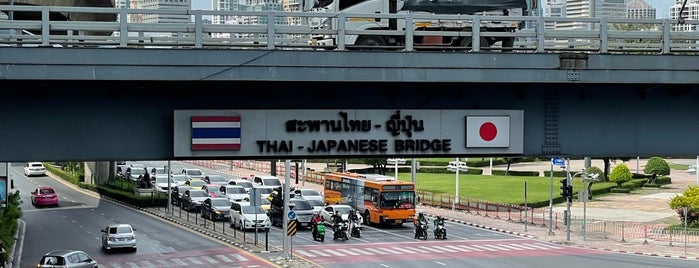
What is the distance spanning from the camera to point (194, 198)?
221 ft

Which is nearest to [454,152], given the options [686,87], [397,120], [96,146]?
[397,120]

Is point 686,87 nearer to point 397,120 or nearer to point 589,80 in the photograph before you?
point 589,80

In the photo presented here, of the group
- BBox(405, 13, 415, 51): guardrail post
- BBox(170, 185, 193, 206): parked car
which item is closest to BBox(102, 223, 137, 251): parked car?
BBox(170, 185, 193, 206): parked car

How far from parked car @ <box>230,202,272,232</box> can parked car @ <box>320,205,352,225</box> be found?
4.08m

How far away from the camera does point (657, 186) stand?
3442 inches

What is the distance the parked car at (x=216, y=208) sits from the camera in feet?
199

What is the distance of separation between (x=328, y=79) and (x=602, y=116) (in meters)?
5.40

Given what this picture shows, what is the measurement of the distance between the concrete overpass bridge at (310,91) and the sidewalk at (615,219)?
30.6 metres

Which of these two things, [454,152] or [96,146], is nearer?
[96,146]

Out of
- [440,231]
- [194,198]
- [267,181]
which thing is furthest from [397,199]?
[267,181]

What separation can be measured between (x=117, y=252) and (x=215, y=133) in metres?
31.9

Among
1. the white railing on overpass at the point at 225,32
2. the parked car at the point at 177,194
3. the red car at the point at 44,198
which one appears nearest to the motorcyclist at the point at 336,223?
the parked car at the point at 177,194

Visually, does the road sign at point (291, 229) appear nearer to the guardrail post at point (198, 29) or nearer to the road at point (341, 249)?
the road at point (341, 249)

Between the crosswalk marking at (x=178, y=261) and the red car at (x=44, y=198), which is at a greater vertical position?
the red car at (x=44, y=198)
